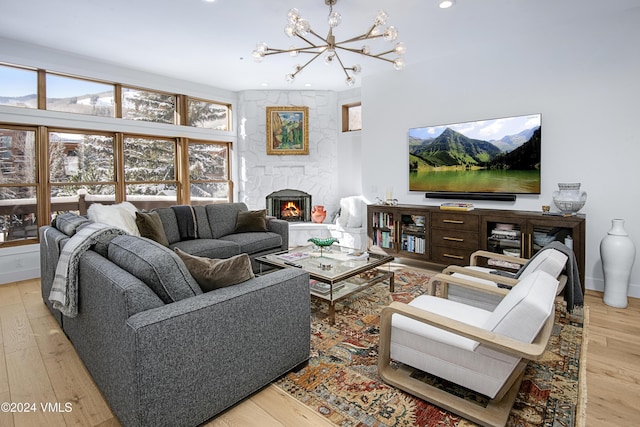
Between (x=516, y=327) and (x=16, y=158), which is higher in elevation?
(x=16, y=158)

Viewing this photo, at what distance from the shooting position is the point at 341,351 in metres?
2.44

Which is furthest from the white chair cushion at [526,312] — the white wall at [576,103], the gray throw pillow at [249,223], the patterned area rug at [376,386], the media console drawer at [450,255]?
the gray throw pillow at [249,223]

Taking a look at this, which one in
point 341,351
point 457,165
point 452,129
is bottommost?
point 341,351

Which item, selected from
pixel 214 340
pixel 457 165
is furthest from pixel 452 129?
pixel 214 340

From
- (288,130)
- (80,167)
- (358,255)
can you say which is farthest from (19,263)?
(288,130)

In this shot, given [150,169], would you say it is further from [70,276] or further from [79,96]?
[70,276]

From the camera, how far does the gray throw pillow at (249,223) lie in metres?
4.69

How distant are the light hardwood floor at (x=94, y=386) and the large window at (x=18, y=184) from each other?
1637mm

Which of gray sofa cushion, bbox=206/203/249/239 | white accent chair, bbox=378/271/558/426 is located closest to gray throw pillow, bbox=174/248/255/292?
white accent chair, bbox=378/271/558/426

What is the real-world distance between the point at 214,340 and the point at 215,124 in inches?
209

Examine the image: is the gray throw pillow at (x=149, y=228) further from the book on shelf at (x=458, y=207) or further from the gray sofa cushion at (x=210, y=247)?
the book on shelf at (x=458, y=207)

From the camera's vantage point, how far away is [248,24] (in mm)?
3615

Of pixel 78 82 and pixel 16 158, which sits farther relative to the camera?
pixel 78 82

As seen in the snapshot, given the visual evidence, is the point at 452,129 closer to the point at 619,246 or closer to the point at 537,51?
the point at 537,51
